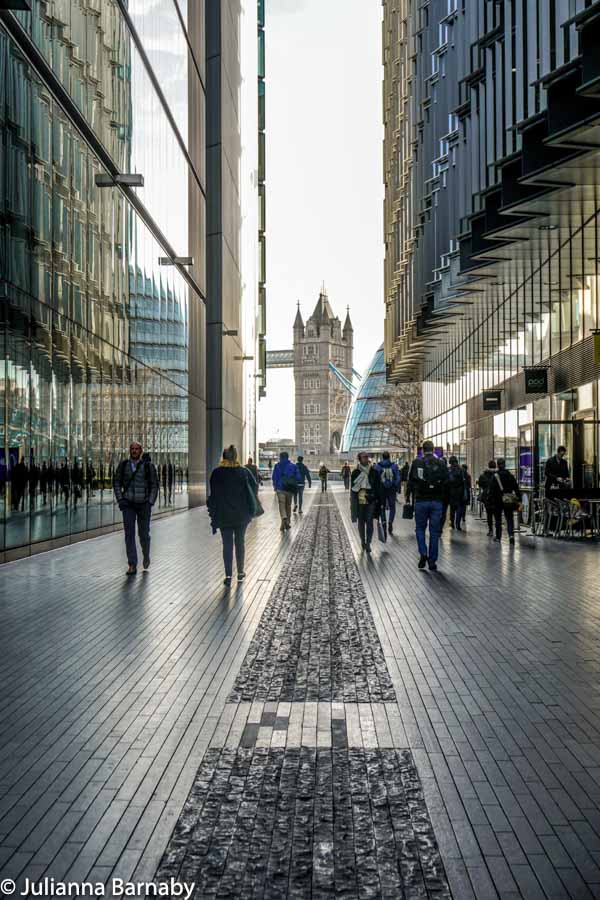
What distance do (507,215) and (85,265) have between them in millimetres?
8862

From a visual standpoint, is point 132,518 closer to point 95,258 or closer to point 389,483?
point 389,483

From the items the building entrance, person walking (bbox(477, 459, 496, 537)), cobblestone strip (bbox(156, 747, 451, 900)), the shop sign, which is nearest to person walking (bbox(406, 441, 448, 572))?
person walking (bbox(477, 459, 496, 537))

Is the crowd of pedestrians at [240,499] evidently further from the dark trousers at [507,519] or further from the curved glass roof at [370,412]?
the curved glass roof at [370,412]

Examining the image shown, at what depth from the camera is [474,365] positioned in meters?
39.4

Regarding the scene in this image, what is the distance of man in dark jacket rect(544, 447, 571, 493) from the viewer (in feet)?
72.9

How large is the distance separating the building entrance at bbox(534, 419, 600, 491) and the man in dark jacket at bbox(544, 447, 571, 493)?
1.46 feet

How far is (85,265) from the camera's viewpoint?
23.0 metres

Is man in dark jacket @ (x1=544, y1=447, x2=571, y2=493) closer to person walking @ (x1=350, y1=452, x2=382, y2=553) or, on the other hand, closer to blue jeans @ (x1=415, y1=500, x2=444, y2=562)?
person walking @ (x1=350, y1=452, x2=382, y2=553)

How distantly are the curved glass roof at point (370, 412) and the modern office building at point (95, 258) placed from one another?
298ft

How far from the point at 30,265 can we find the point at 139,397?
11.7m

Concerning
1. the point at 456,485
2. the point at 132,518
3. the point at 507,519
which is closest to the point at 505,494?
the point at 507,519

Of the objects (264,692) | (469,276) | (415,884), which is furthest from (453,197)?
(415,884)

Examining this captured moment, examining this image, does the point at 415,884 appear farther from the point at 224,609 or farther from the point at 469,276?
the point at 469,276

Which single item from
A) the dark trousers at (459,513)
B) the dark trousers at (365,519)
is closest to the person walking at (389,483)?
the dark trousers at (459,513)
